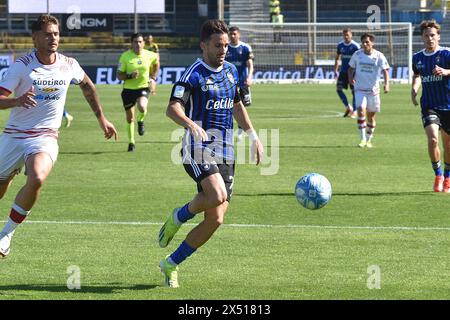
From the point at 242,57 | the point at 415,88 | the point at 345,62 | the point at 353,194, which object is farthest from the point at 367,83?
the point at 345,62

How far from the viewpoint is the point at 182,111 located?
877 centimetres

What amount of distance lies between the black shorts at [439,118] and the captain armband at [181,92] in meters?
7.10

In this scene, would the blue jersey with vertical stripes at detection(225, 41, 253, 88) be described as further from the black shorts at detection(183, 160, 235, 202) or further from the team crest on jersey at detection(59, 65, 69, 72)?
the black shorts at detection(183, 160, 235, 202)

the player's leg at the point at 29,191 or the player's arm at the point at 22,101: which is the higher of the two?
the player's arm at the point at 22,101

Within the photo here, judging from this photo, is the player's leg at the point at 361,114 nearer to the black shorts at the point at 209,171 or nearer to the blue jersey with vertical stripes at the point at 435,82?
the blue jersey with vertical stripes at the point at 435,82

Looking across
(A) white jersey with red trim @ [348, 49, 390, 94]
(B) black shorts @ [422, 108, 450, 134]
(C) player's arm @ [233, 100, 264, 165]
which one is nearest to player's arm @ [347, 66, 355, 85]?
(A) white jersey with red trim @ [348, 49, 390, 94]

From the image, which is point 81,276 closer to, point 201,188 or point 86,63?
point 201,188

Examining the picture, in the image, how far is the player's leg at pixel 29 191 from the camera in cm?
936

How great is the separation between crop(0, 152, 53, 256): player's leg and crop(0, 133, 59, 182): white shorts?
0.10 m

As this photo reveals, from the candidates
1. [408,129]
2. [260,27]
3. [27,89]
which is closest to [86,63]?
[260,27]

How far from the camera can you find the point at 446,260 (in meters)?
9.98

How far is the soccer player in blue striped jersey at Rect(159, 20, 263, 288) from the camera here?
877 cm

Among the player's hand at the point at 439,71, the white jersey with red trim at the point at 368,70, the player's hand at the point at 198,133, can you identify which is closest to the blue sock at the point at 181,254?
the player's hand at the point at 198,133

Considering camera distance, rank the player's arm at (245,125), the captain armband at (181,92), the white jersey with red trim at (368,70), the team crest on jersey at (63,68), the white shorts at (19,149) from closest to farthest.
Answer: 1. the captain armband at (181,92)
2. the player's arm at (245,125)
3. the white shorts at (19,149)
4. the team crest on jersey at (63,68)
5. the white jersey with red trim at (368,70)
